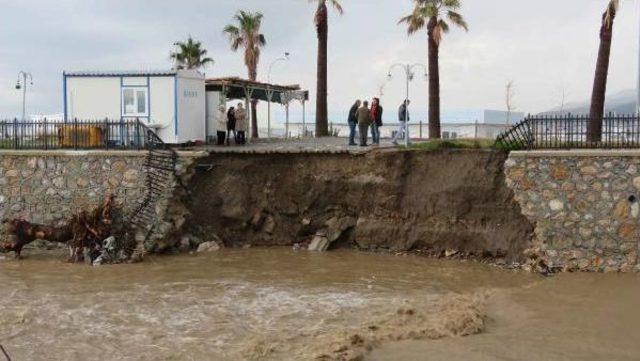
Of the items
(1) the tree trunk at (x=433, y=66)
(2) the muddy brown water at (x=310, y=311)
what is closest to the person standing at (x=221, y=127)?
(2) the muddy brown water at (x=310, y=311)

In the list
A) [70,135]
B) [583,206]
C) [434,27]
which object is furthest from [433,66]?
[70,135]

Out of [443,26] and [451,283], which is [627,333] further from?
[443,26]

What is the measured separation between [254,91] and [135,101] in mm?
7768

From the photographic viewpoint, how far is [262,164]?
2036 cm

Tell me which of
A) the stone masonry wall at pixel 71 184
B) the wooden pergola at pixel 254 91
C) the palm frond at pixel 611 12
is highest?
the palm frond at pixel 611 12

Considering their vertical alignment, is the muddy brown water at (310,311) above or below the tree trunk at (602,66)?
below

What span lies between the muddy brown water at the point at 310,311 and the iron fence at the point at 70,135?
146 inches

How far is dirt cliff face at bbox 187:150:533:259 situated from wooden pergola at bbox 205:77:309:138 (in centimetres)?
600

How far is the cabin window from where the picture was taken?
2259 centimetres

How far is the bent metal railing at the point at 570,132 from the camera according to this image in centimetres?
A: 1666

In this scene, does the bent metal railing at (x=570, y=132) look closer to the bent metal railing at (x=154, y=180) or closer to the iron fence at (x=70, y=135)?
the bent metal railing at (x=154, y=180)

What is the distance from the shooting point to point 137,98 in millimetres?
22656

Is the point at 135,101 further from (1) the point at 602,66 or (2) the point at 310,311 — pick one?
(1) the point at 602,66

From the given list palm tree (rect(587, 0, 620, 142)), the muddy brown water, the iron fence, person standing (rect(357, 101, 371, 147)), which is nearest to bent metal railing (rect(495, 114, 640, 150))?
the muddy brown water
